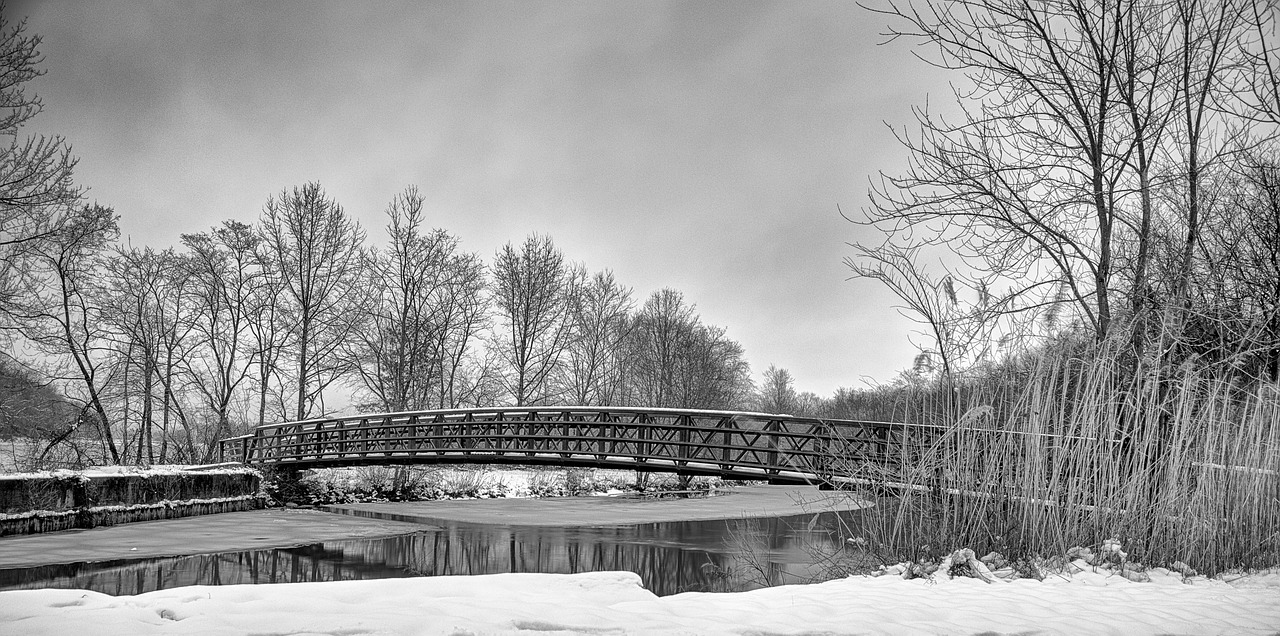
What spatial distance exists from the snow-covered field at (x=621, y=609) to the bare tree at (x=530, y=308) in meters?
28.8

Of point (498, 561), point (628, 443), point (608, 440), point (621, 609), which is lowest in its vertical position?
point (498, 561)

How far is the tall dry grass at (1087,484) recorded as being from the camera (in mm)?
6836

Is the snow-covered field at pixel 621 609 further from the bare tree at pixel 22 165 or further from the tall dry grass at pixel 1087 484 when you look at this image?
the bare tree at pixel 22 165

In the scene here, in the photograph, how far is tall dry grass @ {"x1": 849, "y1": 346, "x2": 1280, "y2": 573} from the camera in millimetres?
6836

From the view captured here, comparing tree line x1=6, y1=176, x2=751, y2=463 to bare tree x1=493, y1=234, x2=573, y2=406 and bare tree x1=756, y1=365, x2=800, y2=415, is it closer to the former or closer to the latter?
bare tree x1=493, y1=234, x2=573, y2=406

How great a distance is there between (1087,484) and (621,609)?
15.2 ft

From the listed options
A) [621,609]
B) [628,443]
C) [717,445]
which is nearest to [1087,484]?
[621,609]

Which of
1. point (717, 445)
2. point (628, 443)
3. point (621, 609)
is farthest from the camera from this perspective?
point (628, 443)

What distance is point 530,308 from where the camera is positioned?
34.6 meters

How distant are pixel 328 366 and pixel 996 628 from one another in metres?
29.5

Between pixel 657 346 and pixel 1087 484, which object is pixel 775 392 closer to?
pixel 657 346

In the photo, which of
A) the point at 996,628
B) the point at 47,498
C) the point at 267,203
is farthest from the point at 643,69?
the point at 267,203

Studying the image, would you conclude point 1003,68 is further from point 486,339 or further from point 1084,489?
point 486,339

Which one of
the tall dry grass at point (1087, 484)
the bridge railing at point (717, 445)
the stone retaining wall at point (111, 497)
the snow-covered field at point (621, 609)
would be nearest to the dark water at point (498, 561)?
the bridge railing at point (717, 445)
